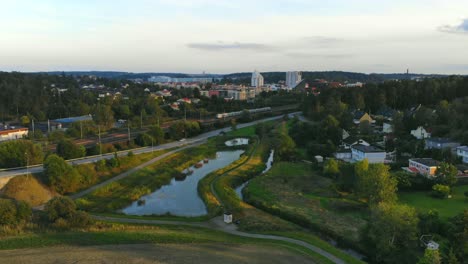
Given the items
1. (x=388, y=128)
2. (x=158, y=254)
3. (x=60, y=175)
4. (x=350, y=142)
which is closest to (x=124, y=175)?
(x=60, y=175)

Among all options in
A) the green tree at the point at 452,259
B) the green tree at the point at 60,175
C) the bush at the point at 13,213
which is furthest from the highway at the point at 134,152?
the green tree at the point at 452,259

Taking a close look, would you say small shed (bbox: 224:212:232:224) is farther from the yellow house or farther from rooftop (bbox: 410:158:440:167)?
the yellow house

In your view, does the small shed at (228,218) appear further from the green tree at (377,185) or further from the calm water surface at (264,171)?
the green tree at (377,185)

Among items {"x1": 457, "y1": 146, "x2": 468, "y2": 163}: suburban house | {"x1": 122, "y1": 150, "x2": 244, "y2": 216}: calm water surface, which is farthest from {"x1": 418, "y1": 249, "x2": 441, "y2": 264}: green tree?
{"x1": 457, "y1": 146, "x2": 468, "y2": 163}: suburban house

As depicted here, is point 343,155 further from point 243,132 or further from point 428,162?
point 243,132

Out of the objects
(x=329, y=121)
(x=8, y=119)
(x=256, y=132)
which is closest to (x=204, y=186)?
(x=329, y=121)

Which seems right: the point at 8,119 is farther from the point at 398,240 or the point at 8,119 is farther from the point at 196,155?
the point at 398,240
